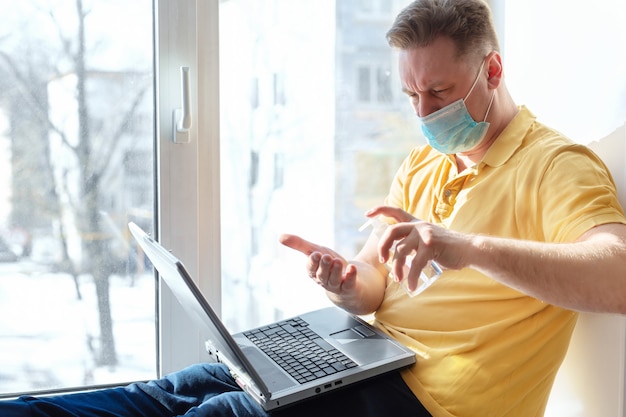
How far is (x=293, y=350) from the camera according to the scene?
1.31m

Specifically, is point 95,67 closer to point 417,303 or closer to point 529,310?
point 417,303

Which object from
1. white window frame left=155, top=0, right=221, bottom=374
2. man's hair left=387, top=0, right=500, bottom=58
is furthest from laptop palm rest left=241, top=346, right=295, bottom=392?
man's hair left=387, top=0, right=500, bottom=58

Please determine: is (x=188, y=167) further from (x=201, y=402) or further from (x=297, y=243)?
(x=201, y=402)

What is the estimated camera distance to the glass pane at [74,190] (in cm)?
161

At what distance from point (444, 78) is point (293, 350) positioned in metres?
0.63

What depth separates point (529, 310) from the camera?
125cm

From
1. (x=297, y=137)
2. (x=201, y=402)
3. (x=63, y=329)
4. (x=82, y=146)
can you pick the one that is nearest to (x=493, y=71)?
(x=297, y=137)

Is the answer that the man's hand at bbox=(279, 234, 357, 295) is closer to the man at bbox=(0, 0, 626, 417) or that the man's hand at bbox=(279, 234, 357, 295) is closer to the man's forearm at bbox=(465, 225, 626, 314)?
the man at bbox=(0, 0, 626, 417)

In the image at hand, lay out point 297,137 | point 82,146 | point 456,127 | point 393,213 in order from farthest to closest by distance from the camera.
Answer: point 297,137 < point 82,146 < point 456,127 < point 393,213

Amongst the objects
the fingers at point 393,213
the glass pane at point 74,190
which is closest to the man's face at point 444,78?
the fingers at point 393,213

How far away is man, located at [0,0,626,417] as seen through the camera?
1054mm

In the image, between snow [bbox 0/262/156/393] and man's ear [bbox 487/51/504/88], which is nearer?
man's ear [bbox 487/51/504/88]

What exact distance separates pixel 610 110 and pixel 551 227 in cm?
35

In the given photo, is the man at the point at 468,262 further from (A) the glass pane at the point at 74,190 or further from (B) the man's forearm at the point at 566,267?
(A) the glass pane at the point at 74,190
